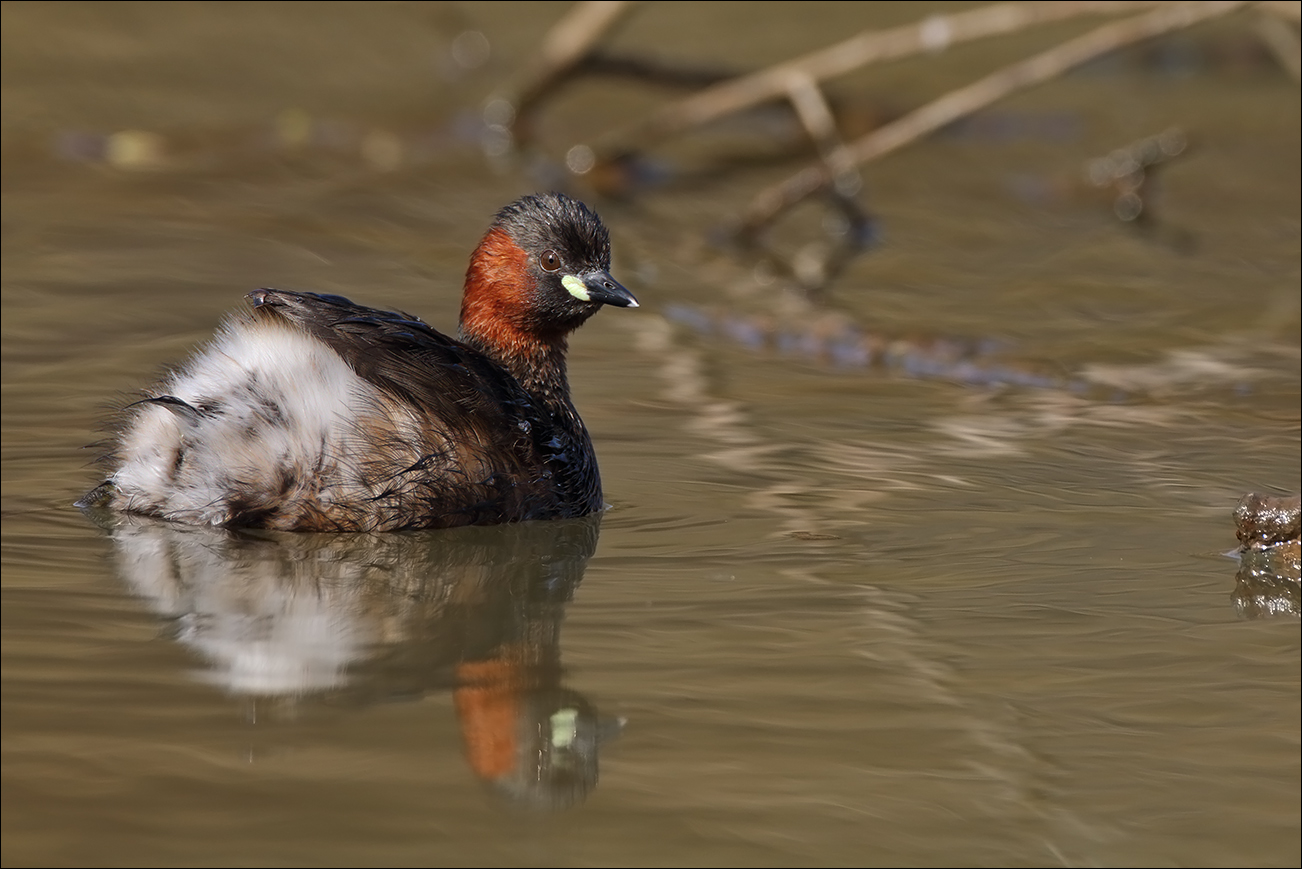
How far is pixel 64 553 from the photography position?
4922mm

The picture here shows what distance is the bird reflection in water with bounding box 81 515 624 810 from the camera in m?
3.90

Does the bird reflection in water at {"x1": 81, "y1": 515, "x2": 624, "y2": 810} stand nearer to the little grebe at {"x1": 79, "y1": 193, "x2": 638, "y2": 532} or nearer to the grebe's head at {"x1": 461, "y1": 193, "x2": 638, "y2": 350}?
the little grebe at {"x1": 79, "y1": 193, "x2": 638, "y2": 532}

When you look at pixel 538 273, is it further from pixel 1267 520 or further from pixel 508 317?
pixel 1267 520

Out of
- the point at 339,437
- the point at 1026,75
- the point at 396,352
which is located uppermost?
the point at 1026,75

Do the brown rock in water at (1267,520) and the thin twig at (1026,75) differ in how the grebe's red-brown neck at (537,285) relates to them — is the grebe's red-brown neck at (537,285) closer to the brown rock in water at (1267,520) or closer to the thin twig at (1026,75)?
the brown rock in water at (1267,520)

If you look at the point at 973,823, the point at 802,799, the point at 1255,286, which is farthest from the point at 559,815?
the point at 1255,286

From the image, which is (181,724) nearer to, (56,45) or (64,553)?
(64,553)

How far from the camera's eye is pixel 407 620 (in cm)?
458

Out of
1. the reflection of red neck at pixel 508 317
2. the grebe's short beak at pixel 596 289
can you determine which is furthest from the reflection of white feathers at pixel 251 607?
the grebe's short beak at pixel 596 289

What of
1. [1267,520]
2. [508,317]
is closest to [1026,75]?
[508,317]

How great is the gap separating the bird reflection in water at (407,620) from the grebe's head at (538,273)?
79 centimetres

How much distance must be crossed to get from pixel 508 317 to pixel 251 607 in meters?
1.74

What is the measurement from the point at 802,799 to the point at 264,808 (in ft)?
3.30

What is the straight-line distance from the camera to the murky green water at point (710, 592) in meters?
3.54
